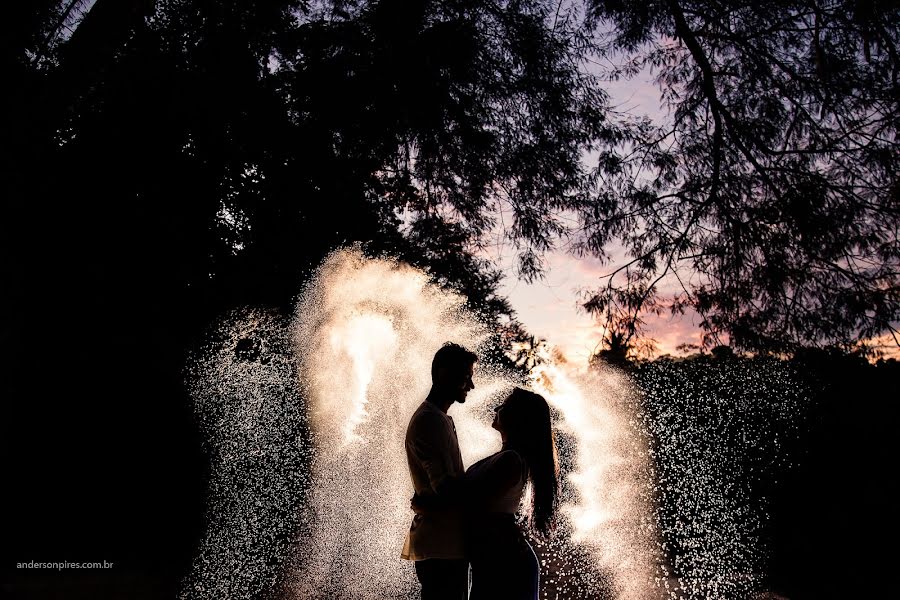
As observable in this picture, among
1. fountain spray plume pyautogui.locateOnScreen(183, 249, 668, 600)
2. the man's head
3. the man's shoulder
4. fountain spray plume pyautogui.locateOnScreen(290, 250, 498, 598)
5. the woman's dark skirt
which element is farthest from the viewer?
fountain spray plume pyautogui.locateOnScreen(290, 250, 498, 598)

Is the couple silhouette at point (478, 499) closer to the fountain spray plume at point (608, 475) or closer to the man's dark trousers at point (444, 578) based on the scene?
the man's dark trousers at point (444, 578)

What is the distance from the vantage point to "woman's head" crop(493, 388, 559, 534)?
2666 mm

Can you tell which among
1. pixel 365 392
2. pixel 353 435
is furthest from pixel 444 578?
pixel 353 435

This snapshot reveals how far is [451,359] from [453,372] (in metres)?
0.07

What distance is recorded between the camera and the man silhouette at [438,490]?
2.47 m

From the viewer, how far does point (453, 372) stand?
283cm

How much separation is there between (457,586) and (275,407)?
8.31 meters

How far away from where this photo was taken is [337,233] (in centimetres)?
891

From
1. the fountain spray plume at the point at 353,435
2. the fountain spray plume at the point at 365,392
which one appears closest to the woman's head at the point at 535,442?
the fountain spray plume at the point at 353,435

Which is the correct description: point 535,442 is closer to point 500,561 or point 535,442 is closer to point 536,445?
point 536,445

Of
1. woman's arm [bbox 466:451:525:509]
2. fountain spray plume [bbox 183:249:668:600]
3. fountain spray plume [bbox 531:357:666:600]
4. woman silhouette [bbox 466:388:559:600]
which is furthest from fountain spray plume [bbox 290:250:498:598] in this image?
woman's arm [bbox 466:451:525:509]

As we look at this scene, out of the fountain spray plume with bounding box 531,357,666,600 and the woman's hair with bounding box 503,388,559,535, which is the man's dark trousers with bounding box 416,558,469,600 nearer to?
the woman's hair with bounding box 503,388,559,535

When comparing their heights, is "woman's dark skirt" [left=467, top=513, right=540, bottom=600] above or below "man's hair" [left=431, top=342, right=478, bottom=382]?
below

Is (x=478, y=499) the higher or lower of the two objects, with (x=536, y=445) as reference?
lower
